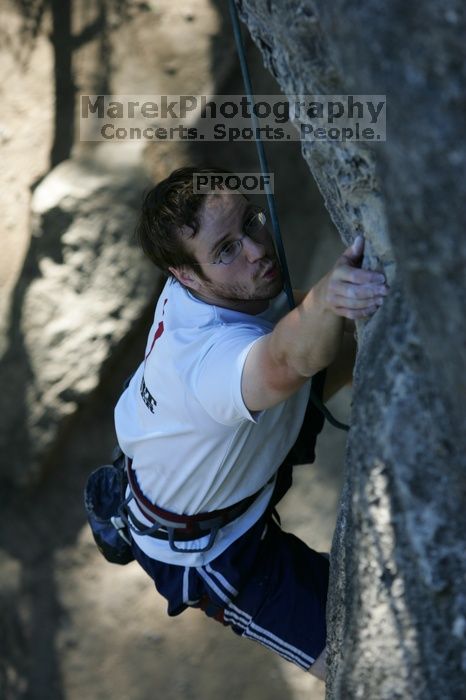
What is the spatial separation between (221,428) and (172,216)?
1.14 ft

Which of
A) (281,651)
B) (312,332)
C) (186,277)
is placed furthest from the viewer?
(281,651)

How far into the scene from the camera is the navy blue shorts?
1635 millimetres

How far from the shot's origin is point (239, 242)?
1.50 meters

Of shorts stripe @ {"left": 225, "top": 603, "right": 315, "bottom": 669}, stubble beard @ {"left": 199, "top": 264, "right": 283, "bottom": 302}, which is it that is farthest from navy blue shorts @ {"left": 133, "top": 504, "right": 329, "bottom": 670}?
stubble beard @ {"left": 199, "top": 264, "right": 283, "bottom": 302}

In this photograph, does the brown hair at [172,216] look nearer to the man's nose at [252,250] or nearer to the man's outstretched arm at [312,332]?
the man's nose at [252,250]

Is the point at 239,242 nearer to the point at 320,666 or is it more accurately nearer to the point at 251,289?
the point at 251,289

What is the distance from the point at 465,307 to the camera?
0.95 m

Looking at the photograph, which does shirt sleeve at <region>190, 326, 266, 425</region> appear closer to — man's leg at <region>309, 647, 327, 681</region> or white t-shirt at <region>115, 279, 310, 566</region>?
white t-shirt at <region>115, 279, 310, 566</region>

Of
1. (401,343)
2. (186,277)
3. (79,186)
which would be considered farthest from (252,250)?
(79,186)

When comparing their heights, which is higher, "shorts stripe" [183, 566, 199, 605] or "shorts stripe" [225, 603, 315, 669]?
"shorts stripe" [183, 566, 199, 605]

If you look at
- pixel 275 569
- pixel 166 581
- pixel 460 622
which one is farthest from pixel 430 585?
pixel 166 581

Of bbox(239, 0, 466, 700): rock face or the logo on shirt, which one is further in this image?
the logo on shirt

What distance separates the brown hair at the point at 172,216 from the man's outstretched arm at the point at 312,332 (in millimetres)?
291

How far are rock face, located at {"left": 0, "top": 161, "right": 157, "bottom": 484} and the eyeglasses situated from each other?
4.92ft
